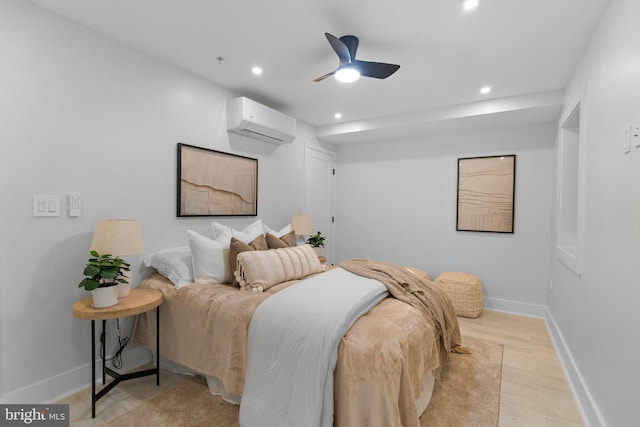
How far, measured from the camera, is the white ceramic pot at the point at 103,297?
6.31 ft

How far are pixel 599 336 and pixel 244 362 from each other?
2.18 m

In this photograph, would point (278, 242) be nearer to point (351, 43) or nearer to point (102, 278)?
point (102, 278)

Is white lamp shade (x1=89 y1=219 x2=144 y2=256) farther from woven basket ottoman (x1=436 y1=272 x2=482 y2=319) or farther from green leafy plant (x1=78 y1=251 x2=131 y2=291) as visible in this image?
woven basket ottoman (x1=436 y1=272 x2=482 y2=319)

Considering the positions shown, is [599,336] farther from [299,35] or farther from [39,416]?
[39,416]

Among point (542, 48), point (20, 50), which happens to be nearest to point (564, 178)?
point (542, 48)

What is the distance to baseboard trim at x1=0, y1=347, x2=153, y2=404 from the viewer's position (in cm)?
195

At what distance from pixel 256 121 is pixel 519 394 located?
133 inches

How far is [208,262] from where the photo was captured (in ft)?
8.27

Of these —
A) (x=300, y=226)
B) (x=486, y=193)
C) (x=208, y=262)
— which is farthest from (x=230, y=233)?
(x=486, y=193)

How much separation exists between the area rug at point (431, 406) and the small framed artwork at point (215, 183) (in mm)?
1543

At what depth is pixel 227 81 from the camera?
3160mm

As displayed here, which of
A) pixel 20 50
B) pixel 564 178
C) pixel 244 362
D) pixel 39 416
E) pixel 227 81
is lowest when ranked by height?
pixel 39 416

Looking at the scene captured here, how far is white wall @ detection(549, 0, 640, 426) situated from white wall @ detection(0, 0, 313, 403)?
3.20m

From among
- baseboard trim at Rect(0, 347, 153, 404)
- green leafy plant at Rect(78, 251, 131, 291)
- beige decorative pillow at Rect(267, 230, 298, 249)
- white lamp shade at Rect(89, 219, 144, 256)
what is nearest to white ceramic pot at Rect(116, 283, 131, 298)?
green leafy plant at Rect(78, 251, 131, 291)
